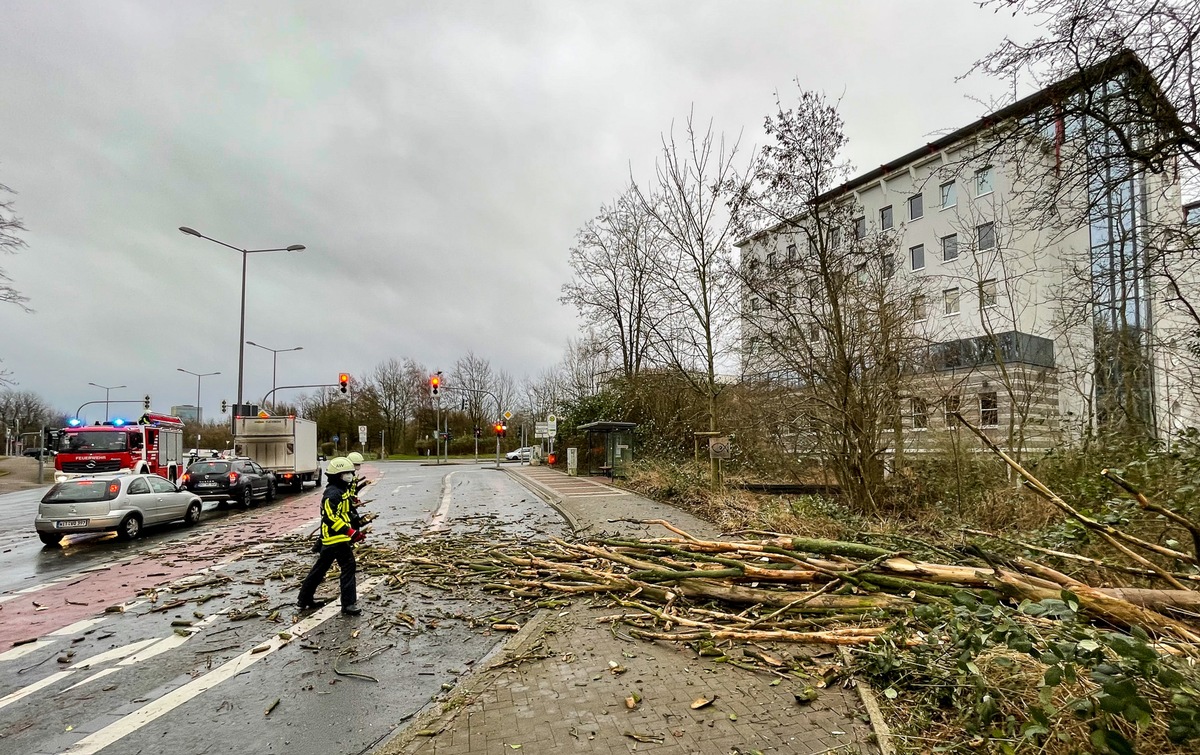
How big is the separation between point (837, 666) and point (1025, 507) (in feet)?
23.0

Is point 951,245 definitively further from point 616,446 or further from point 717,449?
point 616,446

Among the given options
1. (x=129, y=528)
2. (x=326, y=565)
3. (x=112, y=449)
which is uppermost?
(x=112, y=449)

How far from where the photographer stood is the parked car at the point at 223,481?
17812 mm

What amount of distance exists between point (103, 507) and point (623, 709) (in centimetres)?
1308

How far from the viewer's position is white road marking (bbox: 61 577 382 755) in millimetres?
3904

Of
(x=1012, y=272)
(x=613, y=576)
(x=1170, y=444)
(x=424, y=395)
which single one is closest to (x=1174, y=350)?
(x=1170, y=444)

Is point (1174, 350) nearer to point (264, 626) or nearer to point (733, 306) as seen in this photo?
point (733, 306)

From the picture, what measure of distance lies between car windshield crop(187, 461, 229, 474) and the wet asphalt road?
826cm

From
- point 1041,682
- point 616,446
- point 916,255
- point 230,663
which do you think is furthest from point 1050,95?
point 916,255

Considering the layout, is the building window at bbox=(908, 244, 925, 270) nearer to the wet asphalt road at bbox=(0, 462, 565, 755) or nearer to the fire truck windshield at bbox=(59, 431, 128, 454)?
the wet asphalt road at bbox=(0, 462, 565, 755)

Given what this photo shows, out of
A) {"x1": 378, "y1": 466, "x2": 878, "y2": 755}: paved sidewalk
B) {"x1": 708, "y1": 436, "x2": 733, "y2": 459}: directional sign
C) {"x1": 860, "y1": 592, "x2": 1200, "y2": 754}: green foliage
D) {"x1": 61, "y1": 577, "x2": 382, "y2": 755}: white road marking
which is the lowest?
{"x1": 61, "y1": 577, "x2": 382, "y2": 755}: white road marking

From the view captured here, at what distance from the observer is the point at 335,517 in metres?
7.00

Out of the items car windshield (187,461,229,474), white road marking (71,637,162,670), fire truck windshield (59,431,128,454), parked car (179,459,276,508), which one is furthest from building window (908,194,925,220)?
fire truck windshield (59,431,128,454)

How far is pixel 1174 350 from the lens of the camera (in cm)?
815
